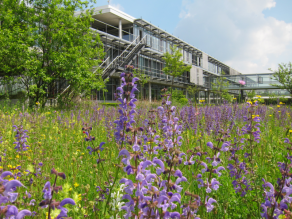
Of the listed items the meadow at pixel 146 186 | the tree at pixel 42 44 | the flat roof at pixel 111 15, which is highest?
the flat roof at pixel 111 15

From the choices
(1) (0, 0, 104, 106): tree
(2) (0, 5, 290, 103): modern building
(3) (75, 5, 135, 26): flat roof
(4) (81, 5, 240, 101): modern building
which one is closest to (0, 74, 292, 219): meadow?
(1) (0, 0, 104, 106): tree

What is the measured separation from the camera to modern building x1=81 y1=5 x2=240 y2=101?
24.7 m

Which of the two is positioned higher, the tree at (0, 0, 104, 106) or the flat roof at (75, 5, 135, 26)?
the flat roof at (75, 5, 135, 26)

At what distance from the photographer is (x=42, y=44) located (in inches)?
534

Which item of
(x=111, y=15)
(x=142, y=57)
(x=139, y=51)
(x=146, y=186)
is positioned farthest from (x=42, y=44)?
(x=142, y=57)

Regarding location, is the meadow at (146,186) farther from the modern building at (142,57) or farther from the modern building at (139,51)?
the modern building at (139,51)

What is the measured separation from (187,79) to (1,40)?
3692cm

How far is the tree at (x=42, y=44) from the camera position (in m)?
12.1

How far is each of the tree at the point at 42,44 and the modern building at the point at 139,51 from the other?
3.21 meters

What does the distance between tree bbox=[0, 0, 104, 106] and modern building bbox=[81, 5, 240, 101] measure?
10.5 feet

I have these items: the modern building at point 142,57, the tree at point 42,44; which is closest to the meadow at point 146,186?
the tree at point 42,44

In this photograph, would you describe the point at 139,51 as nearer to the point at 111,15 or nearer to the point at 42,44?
the point at 111,15

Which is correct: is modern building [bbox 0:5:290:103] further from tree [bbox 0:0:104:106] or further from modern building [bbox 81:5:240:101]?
tree [bbox 0:0:104:106]

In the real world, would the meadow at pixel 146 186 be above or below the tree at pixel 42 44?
below
